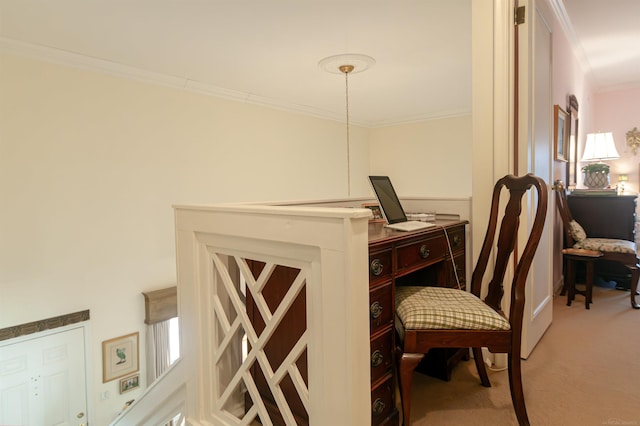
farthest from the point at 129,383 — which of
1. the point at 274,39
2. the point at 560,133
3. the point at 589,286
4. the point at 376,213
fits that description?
the point at 560,133

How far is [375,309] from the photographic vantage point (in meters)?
1.28

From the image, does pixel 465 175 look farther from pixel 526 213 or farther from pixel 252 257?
pixel 252 257

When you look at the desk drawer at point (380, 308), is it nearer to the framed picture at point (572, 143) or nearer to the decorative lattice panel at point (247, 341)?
the decorative lattice panel at point (247, 341)

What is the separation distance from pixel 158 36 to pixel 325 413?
3019 millimetres

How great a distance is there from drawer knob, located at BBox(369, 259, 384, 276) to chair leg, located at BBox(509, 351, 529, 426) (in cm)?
59

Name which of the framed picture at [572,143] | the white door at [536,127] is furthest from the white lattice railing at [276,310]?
the framed picture at [572,143]

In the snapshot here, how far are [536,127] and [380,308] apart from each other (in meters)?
1.45

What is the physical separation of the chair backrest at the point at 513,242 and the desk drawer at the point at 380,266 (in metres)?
0.47

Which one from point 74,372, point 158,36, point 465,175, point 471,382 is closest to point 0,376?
point 74,372

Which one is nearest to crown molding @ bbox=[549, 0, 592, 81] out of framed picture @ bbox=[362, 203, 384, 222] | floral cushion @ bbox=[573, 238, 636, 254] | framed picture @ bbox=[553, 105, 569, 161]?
framed picture @ bbox=[553, 105, 569, 161]

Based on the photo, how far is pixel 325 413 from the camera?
1.00 metres

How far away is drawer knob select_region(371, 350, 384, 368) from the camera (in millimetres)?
1276

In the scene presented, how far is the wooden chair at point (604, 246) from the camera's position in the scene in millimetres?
2766

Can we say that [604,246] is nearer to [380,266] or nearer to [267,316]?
[380,266]
